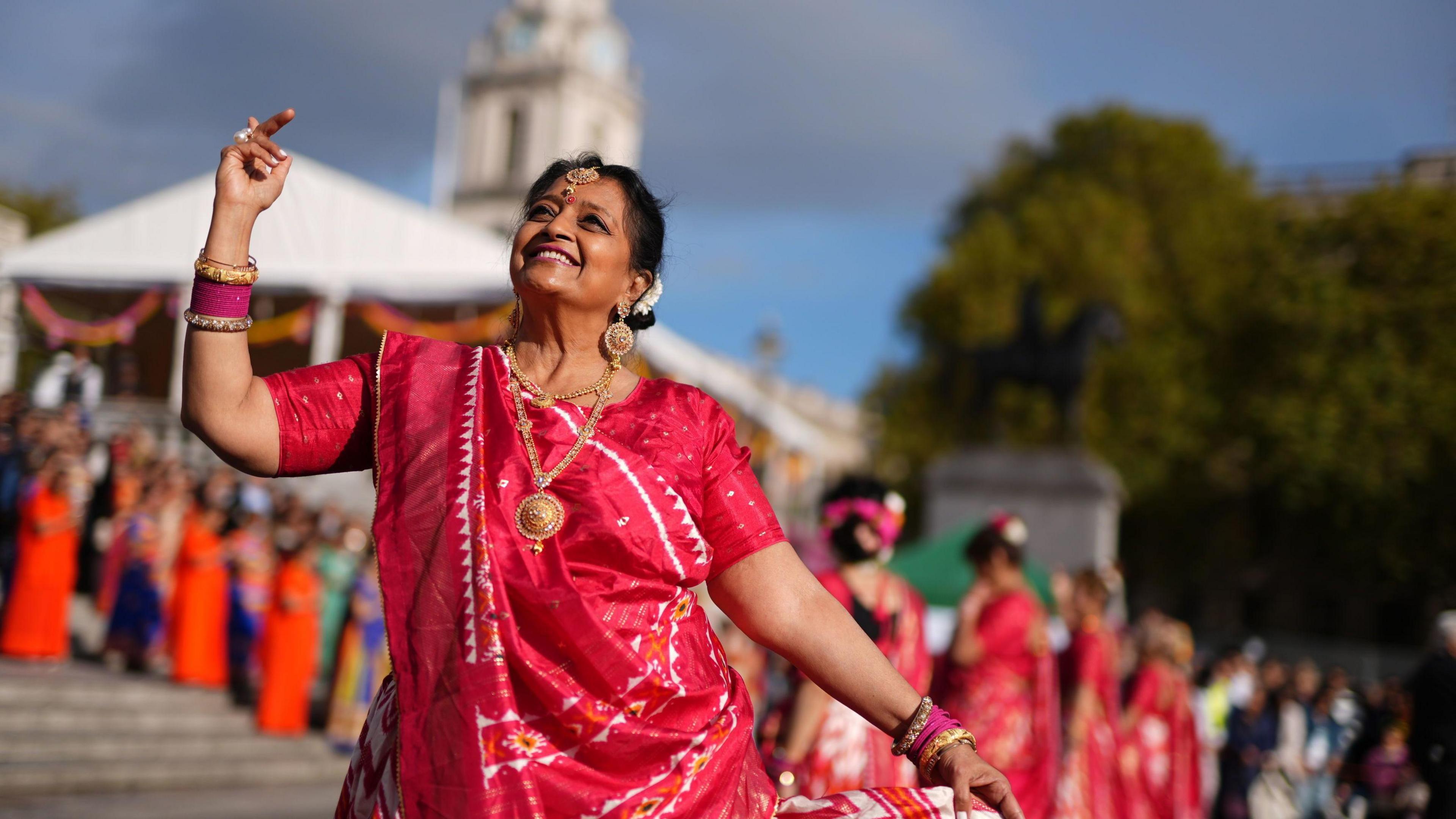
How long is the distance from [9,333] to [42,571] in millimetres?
1825

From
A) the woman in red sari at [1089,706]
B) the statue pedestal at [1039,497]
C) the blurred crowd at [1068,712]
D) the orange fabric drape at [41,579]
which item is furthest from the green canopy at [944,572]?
the orange fabric drape at [41,579]

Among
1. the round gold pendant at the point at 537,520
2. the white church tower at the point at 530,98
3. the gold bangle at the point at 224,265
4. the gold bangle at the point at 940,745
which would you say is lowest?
the gold bangle at the point at 940,745

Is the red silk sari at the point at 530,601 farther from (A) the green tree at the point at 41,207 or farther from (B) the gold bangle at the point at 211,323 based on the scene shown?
(A) the green tree at the point at 41,207

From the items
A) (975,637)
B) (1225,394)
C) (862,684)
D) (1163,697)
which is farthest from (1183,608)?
(862,684)

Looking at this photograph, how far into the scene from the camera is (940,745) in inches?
102

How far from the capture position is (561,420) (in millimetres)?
2537

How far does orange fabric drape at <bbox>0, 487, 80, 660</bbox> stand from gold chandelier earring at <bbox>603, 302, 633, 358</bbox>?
362 inches

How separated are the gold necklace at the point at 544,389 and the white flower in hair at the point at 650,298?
0.18 metres

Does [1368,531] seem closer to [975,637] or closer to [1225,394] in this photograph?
[1225,394]

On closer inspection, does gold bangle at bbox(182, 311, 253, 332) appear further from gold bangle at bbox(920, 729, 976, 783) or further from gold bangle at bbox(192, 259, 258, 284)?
gold bangle at bbox(920, 729, 976, 783)

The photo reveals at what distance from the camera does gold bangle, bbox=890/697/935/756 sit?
8.54ft

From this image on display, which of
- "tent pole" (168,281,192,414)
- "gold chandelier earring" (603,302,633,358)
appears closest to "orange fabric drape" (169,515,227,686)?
"tent pole" (168,281,192,414)

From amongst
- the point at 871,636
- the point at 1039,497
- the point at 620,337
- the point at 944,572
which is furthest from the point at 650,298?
the point at 1039,497

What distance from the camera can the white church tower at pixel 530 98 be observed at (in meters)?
63.2
